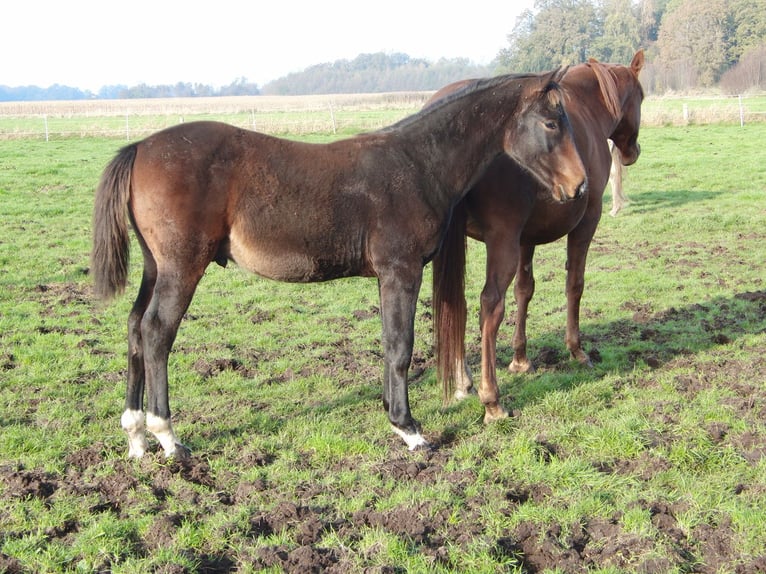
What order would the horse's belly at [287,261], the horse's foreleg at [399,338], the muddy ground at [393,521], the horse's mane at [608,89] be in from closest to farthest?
the muddy ground at [393,521], the horse's belly at [287,261], the horse's foreleg at [399,338], the horse's mane at [608,89]

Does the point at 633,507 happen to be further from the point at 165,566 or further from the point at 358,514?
the point at 165,566

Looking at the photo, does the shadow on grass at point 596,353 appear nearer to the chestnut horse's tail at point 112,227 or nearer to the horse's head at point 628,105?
the chestnut horse's tail at point 112,227

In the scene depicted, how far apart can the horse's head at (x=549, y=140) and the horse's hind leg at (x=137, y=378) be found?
8.62 feet

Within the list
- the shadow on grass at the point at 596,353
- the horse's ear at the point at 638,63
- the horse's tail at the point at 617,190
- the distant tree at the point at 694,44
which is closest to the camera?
the shadow on grass at the point at 596,353

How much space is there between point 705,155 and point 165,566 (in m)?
20.5

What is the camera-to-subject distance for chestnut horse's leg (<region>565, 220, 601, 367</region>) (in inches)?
245

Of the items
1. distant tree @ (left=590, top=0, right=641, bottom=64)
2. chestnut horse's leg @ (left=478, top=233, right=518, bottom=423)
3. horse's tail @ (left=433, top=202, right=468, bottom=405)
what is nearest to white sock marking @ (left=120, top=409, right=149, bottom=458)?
horse's tail @ (left=433, top=202, right=468, bottom=405)

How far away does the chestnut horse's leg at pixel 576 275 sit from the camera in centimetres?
623

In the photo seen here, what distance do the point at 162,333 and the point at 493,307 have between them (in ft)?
7.78

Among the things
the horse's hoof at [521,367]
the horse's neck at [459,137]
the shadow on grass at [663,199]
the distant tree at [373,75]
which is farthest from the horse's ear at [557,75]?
the distant tree at [373,75]

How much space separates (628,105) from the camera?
6641 millimetres

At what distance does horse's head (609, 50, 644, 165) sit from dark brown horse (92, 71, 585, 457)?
2.02 m

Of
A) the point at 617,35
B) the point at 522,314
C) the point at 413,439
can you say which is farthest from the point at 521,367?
the point at 617,35

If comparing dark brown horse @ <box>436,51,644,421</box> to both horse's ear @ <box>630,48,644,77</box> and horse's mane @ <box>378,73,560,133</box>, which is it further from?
horse's mane @ <box>378,73,560,133</box>
